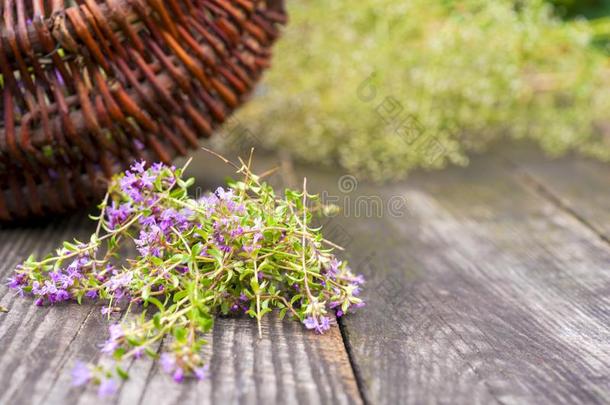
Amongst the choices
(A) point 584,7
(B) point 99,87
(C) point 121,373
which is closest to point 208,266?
(C) point 121,373

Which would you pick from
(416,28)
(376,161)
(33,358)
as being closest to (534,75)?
(416,28)

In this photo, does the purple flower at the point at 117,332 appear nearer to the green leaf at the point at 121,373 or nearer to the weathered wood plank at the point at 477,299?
the green leaf at the point at 121,373

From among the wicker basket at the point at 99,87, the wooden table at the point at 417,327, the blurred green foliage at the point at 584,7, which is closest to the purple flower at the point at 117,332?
the wooden table at the point at 417,327

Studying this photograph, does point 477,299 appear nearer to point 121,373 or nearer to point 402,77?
point 121,373

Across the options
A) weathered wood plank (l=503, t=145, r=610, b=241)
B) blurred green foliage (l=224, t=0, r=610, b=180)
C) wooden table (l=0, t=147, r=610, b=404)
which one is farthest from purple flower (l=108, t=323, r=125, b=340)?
blurred green foliage (l=224, t=0, r=610, b=180)

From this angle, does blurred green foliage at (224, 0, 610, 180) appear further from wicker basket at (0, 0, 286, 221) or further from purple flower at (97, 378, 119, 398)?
purple flower at (97, 378, 119, 398)

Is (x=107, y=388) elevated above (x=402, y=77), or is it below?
below

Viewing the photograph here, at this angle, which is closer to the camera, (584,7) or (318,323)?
(318,323)
